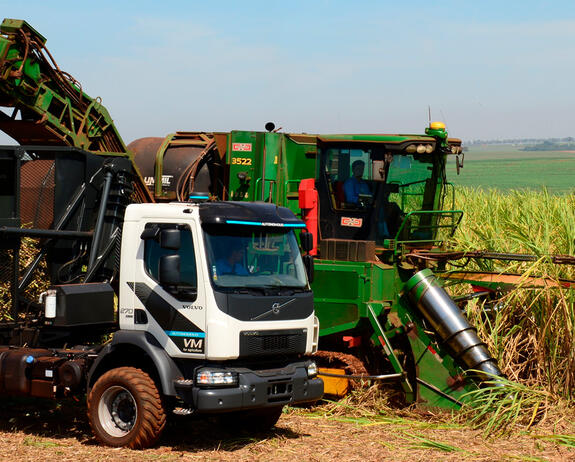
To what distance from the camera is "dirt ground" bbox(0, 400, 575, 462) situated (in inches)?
345

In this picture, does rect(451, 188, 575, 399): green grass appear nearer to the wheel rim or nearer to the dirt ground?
the dirt ground

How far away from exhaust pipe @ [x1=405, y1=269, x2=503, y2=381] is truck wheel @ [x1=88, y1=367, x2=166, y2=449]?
14.1 ft

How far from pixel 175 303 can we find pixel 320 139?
214 inches

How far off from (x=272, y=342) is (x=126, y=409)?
163 cm

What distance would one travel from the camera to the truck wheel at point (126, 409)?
870cm

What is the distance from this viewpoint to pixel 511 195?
74.3ft

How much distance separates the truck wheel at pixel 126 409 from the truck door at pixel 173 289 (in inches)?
18.1

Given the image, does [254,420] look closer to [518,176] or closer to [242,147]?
[242,147]

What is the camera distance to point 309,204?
40.7 feet

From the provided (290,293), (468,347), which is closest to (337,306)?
(468,347)

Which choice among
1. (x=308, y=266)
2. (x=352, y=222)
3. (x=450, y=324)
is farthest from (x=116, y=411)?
(x=352, y=222)

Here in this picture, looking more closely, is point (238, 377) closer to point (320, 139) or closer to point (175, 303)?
point (175, 303)

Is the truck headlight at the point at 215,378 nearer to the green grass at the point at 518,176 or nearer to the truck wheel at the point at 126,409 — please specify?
the truck wheel at the point at 126,409

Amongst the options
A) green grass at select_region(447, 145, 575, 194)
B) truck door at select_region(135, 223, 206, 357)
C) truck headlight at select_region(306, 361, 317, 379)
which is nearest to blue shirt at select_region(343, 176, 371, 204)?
truck headlight at select_region(306, 361, 317, 379)
